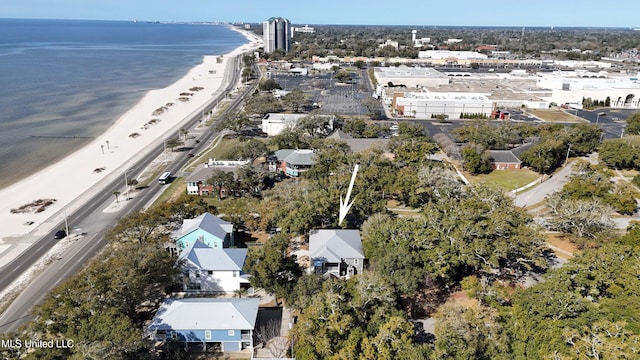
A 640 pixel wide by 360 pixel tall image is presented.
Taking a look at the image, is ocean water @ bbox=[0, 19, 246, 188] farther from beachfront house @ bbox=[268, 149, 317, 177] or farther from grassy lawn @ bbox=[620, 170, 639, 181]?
grassy lawn @ bbox=[620, 170, 639, 181]

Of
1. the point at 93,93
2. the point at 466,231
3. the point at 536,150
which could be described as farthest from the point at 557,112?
the point at 93,93

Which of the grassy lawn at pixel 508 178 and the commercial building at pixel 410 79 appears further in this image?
the commercial building at pixel 410 79

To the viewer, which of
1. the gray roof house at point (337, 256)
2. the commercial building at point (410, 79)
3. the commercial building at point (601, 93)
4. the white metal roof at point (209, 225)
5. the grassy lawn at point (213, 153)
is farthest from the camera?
the commercial building at point (410, 79)

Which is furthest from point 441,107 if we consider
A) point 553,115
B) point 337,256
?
point 337,256

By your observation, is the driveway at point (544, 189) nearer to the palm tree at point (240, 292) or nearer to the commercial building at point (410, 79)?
the palm tree at point (240, 292)

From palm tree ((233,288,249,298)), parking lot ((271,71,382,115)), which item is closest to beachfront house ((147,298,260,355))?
palm tree ((233,288,249,298))

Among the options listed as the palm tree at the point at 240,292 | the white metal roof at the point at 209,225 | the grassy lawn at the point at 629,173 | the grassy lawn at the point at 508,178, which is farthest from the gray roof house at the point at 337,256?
the grassy lawn at the point at 629,173

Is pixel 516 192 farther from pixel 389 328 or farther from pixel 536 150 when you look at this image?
pixel 389 328
